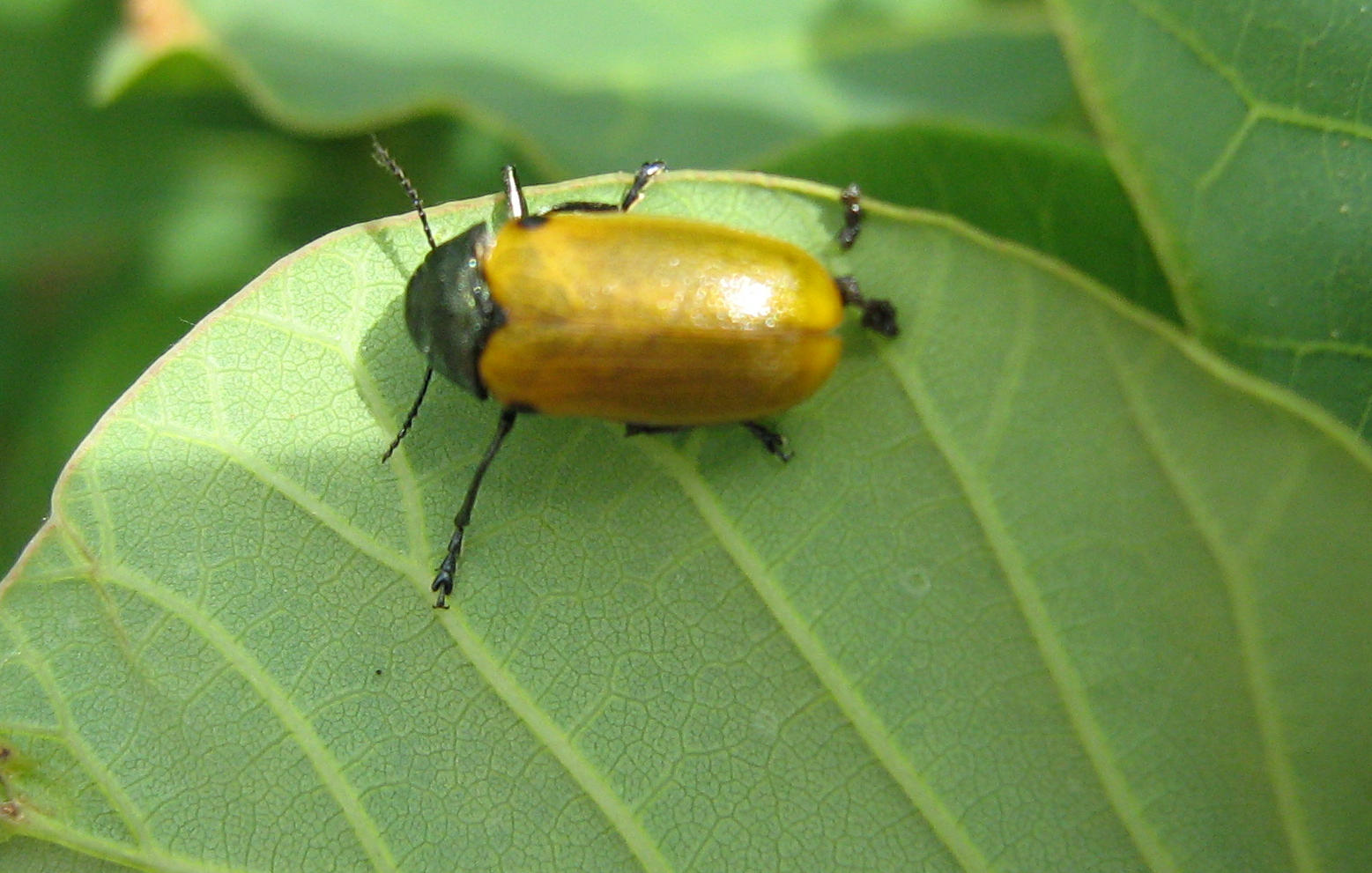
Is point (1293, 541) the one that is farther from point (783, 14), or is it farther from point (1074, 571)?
point (783, 14)

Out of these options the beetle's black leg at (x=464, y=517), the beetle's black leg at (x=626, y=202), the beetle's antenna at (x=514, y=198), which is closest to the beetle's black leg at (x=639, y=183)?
the beetle's black leg at (x=626, y=202)

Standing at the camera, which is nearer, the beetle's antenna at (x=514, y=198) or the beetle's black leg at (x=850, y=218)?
the beetle's black leg at (x=850, y=218)

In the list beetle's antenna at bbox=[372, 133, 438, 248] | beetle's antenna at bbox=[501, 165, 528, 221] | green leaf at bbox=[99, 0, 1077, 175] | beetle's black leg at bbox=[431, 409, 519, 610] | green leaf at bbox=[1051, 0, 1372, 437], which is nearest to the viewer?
green leaf at bbox=[1051, 0, 1372, 437]

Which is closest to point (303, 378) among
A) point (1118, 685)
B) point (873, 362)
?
point (873, 362)

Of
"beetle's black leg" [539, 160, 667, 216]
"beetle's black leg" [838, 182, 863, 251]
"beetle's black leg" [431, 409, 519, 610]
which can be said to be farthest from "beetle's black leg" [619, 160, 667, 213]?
"beetle's black leg" [431, 409, 519, 610]

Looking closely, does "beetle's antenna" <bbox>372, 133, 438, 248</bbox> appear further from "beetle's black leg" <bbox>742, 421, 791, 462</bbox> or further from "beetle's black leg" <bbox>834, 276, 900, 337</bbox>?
"beetle's black leg" <bbox>834, 276, 900, 337</bbox>

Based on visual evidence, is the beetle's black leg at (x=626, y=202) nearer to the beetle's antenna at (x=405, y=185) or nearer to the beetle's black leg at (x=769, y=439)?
the beetle's antenna at (x=405, y=185)

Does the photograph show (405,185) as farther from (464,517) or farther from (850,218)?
(850,218)

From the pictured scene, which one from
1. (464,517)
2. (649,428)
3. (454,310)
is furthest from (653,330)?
(464,517)
